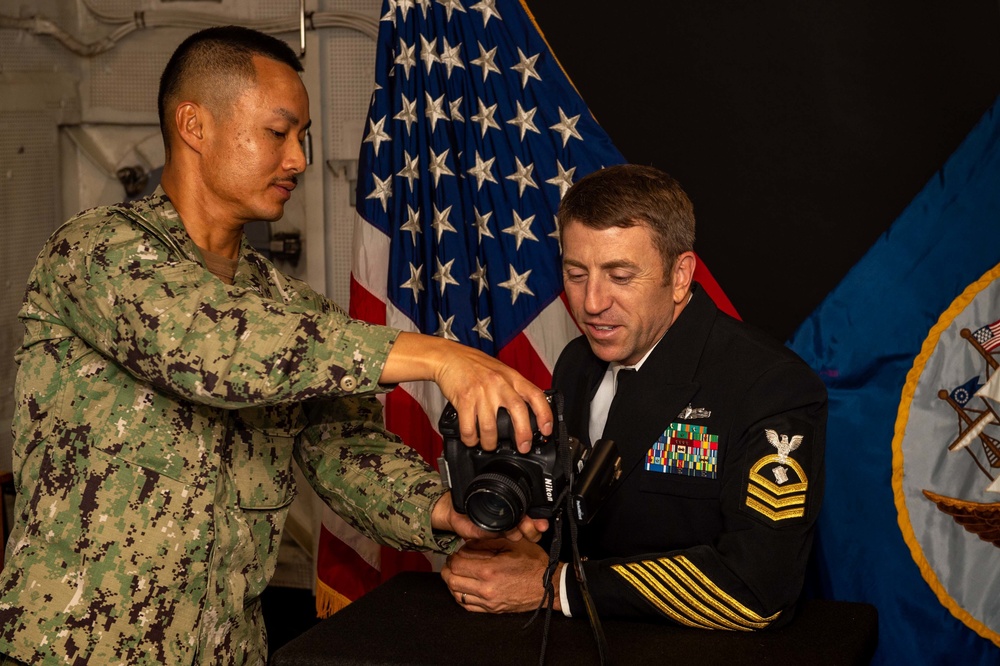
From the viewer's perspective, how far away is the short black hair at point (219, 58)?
1848mm

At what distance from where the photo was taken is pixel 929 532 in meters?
2.69

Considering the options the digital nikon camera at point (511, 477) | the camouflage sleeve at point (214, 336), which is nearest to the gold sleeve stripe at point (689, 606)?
the digital nikon camera at point (511, 477)

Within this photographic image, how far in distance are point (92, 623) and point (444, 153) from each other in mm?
1814

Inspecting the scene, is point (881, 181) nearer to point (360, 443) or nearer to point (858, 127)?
point (858, 127)

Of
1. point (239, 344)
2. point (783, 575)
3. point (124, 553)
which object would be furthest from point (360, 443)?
point (783, 575)

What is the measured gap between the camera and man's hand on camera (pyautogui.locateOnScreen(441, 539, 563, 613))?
1695 mm

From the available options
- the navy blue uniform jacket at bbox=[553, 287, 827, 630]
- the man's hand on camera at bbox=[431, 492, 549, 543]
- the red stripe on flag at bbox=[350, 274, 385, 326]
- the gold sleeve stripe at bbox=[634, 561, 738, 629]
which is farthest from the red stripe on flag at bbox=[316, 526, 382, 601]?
the gold sleeve stripe at bbox=[634, 561, 738, 629]

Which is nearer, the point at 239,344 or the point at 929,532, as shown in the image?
the point at 239,344

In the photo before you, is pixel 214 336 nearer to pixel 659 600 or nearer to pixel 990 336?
pixel 659 600

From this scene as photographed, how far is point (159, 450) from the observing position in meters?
1.72

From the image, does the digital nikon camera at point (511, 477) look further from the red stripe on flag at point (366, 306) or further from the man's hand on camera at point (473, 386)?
the red stripe on flag at point (366, 306)

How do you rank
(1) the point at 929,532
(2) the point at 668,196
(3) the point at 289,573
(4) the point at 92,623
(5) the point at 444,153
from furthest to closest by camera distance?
1. (3) the point at 289,573
2. (5) the point at 444,153
3. (1) the point at 929,532
4. (2) the point at 668,196
5. (4) the point at 92,623

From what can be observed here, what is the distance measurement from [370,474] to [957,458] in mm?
1626

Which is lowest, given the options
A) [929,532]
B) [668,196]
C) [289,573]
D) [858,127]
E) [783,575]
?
[289,573]
